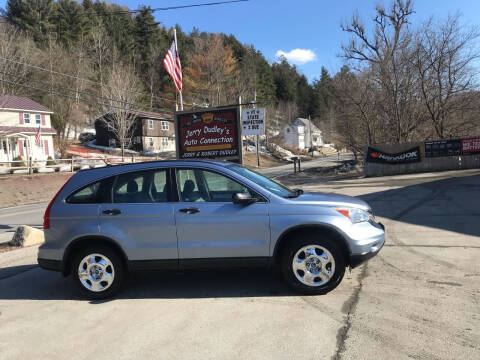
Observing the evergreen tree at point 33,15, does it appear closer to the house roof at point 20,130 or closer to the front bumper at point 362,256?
the house roof at point 20,130

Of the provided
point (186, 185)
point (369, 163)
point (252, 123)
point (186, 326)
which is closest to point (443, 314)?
point (186, 326)

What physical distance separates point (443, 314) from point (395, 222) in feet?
15.8

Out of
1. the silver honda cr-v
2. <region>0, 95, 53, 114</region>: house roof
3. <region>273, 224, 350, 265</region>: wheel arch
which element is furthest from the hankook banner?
<region>0, 95, 53, 114</region>: house roof

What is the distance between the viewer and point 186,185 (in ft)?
15.6

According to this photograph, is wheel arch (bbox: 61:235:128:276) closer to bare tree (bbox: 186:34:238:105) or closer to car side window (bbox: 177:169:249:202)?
car side window (bbox: 177:169:249:202)

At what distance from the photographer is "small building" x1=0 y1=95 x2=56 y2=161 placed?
3658cm

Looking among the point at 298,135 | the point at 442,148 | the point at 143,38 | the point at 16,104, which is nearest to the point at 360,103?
the point at 442,148

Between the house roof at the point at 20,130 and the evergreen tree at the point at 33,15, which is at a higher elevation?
the evergreen tree at the point at 33,15

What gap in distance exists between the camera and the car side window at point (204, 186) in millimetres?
4652

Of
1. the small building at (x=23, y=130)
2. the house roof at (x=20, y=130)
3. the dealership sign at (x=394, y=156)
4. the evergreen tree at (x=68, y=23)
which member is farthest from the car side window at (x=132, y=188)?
the evergreen tree at (x=68, y=23)

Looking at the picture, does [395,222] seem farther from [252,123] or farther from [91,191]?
[252,123]

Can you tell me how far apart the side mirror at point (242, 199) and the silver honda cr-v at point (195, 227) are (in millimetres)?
13

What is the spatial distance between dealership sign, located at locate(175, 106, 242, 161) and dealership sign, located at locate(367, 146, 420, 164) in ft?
37.8

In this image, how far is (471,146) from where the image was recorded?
64.7ft
